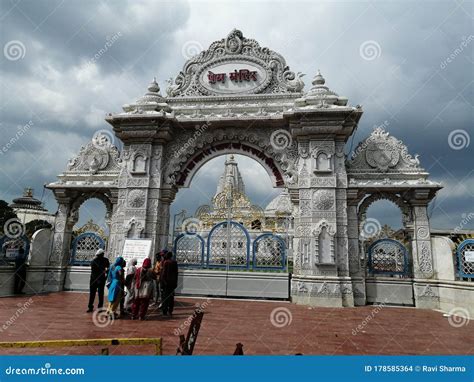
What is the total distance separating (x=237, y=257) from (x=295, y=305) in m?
2.30

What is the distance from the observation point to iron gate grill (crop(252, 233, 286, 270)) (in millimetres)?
9742

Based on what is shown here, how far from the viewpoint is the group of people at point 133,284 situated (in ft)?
21.9

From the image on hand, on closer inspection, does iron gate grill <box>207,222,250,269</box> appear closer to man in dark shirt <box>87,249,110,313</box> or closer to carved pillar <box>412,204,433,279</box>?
man in dark shirt <box>87,249,110,313</box>

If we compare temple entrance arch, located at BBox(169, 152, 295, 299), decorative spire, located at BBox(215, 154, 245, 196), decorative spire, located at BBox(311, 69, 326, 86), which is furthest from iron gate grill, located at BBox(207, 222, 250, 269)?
decorative spire, located at BBox(215, 154, 245, 196)

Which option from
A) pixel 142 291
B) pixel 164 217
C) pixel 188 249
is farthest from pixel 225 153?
pixel 142 291

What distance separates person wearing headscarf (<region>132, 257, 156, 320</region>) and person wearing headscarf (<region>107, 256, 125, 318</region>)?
31cm

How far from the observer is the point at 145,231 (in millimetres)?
10109

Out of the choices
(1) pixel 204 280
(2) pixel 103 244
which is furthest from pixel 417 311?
(2) pixel 103 244

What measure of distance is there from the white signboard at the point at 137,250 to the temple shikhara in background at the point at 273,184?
35 cm

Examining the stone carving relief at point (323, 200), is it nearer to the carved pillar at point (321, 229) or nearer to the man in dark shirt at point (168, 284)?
the carved pillar at point (321, 229)

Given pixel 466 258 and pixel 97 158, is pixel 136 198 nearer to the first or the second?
pixel 97 158

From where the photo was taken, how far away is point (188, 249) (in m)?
10.2

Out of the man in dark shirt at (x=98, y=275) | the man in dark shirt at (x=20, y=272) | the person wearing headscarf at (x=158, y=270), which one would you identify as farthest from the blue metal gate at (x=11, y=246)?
the person wearing headscarf at (x=158, y=270)

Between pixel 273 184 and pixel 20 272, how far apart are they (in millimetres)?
8482
